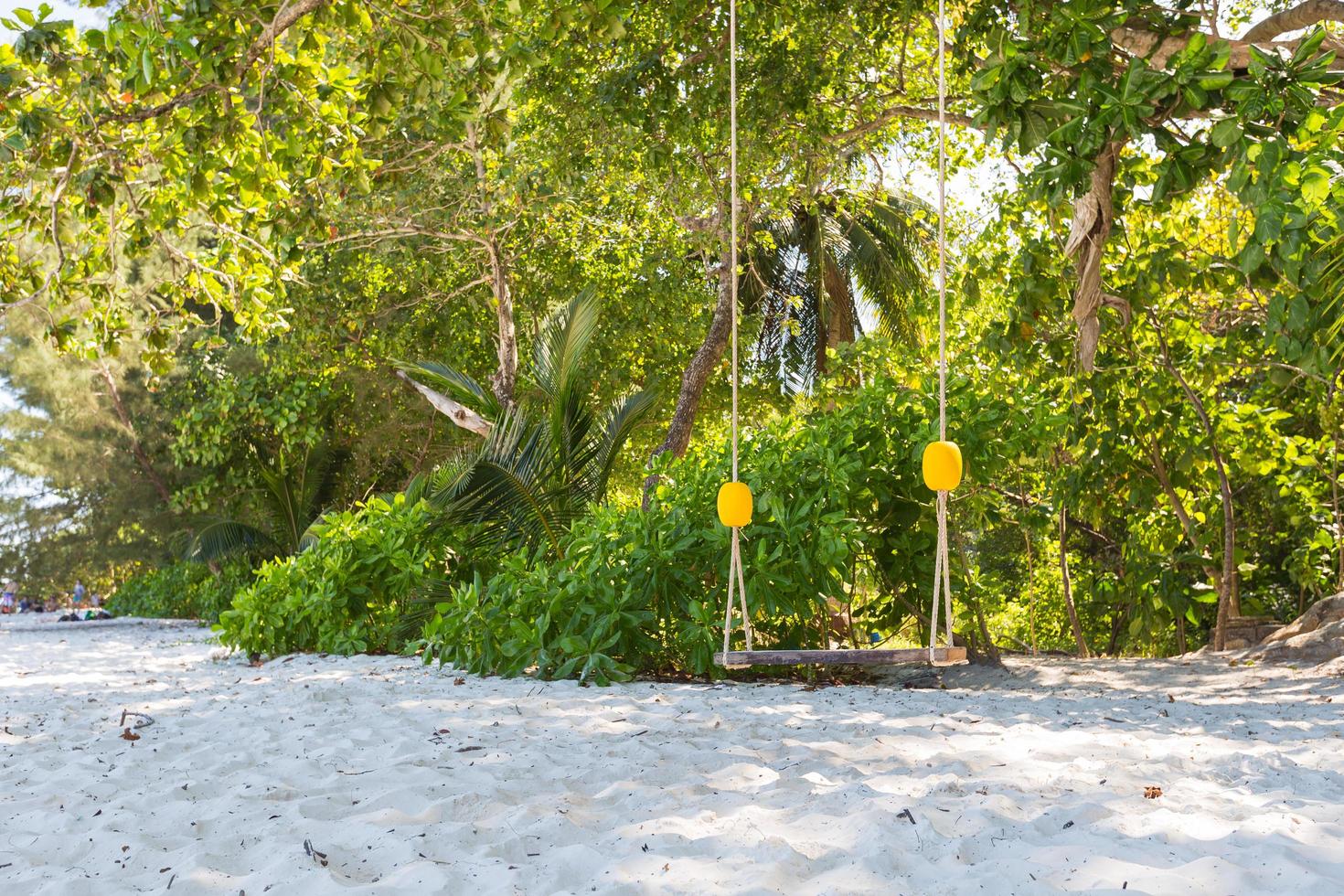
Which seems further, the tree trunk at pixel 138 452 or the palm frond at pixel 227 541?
the tree trunk at pixel 138 452

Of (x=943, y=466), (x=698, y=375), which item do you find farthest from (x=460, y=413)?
(x=943, y=466)

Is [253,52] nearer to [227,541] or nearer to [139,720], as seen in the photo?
[139,720]

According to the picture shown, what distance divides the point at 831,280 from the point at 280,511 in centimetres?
852

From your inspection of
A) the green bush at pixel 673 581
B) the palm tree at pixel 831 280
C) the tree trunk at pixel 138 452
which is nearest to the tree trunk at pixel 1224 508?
the green bush at pixel 673 581

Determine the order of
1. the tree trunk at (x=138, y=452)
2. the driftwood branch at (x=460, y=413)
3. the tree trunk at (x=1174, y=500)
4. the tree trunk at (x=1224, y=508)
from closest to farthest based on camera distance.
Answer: the tree trunk at (x=1224, y=508) → the tree trunk at (x=1174, y=500) → the driftwood branch at (x=460, y=413) → the tree trunk at (x=138, y=452)

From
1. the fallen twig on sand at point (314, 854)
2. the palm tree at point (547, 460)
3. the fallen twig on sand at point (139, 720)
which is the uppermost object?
the palm tree at point (547, 460)

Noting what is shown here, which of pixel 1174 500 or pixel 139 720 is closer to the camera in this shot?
pixel 139 720

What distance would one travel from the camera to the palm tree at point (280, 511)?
1460 centimetres

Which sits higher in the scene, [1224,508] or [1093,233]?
[1093,233]

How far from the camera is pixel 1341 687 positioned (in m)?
5.03

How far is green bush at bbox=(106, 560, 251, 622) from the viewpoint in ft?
51.3

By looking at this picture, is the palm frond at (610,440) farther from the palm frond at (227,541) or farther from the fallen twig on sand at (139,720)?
the palm frond at (227,541)

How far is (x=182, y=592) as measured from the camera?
17641 millimetres

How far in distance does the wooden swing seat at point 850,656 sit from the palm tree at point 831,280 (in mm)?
11706
